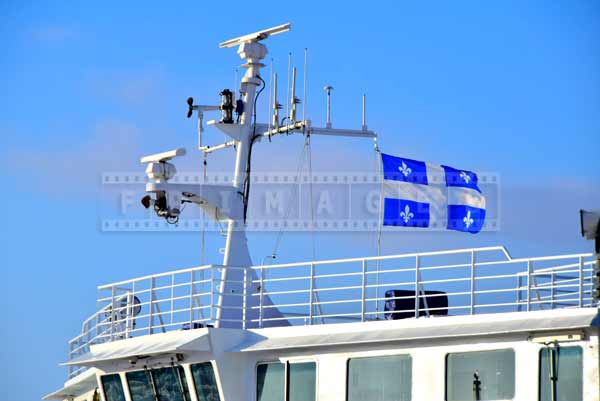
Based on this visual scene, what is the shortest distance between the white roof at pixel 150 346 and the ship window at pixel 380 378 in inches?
139

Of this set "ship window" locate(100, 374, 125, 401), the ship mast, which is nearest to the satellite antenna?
the ship mast

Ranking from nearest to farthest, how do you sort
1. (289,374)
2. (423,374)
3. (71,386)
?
(423,374)
(289,374)
(71,386)

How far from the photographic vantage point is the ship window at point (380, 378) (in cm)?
2964

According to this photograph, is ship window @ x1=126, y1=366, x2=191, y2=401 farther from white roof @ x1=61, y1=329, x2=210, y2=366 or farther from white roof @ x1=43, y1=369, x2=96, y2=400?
white roof @ x1=43, y1=369, x2=96, y2=400

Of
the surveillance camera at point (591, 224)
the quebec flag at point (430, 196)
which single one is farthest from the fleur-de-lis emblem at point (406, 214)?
the surveillance camera at point (591, 224)

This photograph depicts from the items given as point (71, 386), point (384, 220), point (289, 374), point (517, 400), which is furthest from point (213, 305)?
point (71, 386)

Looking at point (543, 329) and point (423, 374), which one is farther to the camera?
point (423, 374)

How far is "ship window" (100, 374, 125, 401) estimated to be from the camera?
35.7 m

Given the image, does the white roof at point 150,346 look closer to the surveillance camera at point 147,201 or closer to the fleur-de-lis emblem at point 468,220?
the surveillance camera at point 147,201

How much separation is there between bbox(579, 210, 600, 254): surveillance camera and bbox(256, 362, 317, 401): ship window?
11158mm

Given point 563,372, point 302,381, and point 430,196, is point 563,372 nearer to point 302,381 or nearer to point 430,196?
point 302,381

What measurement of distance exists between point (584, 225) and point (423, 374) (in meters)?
8.84

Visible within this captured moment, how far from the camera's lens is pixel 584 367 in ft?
87.3

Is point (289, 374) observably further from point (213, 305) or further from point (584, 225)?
point (584, 225)
